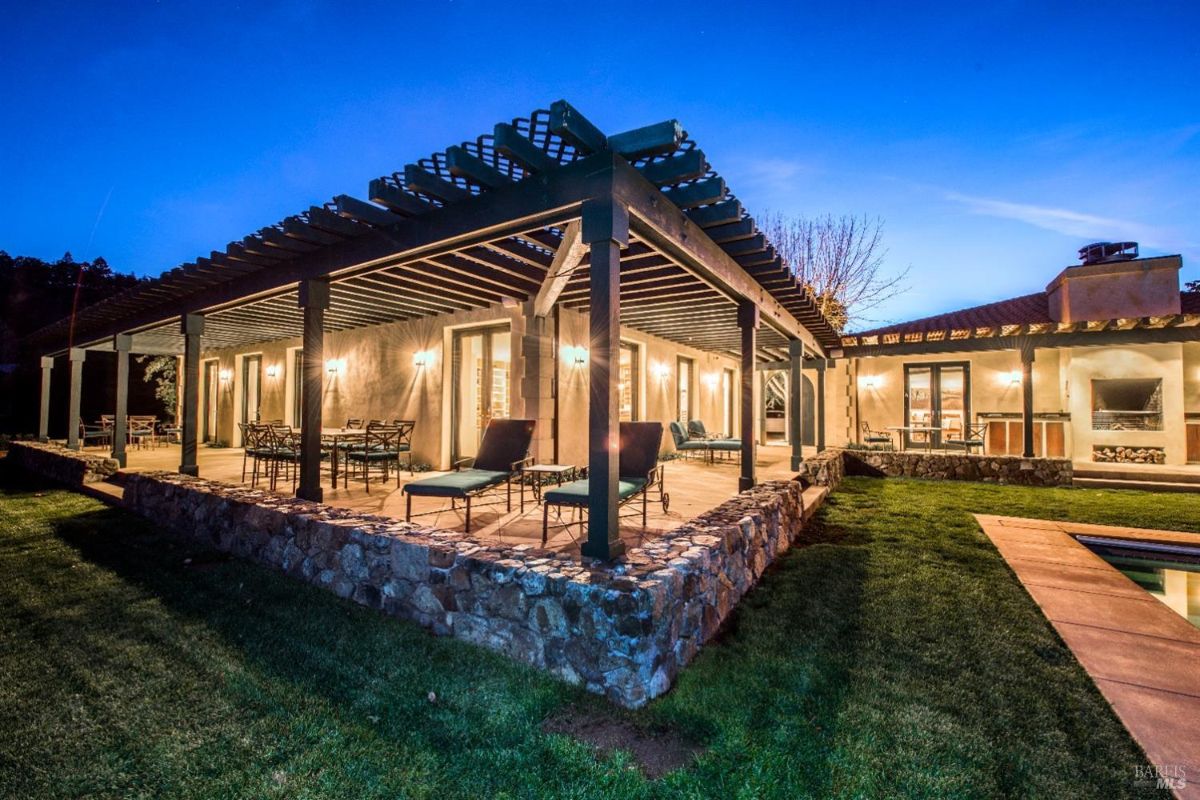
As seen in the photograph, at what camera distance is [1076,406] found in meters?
10.8

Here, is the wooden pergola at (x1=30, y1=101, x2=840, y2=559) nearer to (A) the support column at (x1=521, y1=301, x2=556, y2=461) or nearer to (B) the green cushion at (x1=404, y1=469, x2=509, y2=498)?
(A) the support column at (x1=521, y1=301, x2=556, y2=461)

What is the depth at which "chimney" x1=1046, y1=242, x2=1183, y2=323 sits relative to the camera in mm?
12016

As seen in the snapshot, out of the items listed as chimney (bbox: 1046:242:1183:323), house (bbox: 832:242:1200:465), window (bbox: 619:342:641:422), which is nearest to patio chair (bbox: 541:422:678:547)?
window (bbox: 619:342:641:422)

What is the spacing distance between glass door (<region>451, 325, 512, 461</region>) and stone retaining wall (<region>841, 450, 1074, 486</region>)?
697 centimetres

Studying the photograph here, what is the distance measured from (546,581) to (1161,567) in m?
5.49

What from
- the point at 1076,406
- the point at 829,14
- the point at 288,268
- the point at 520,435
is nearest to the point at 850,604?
the point at 520,435

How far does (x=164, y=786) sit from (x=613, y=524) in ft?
7.12

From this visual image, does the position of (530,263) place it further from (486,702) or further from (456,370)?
(486,702)

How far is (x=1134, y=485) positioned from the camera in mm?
8375

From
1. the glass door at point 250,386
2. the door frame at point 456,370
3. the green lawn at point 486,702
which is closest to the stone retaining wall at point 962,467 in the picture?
the green lawn at point 486,702

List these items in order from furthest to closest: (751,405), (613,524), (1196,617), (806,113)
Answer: (806,113) < (751,405) < (1196,617) < (613,524)

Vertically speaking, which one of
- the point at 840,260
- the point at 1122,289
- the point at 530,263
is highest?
the point at 840,260

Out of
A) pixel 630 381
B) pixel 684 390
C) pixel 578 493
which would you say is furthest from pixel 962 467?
pixel 578 493

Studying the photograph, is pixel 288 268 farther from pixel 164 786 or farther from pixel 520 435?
pixel 164 786
